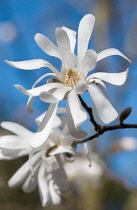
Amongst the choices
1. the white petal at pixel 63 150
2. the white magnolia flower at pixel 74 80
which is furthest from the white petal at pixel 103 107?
the white petal at pixel 63 150

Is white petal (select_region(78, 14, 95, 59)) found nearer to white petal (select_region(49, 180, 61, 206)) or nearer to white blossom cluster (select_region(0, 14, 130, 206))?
white blossom cluster (select_region(0, 14, 130, 206))

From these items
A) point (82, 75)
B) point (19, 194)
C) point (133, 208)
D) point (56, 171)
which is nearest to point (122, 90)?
point (133, 208)

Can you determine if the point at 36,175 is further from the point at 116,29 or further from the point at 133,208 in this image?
the point at 116,29

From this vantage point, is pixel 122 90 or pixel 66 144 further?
pixel 122 90

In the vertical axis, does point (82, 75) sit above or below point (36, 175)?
above

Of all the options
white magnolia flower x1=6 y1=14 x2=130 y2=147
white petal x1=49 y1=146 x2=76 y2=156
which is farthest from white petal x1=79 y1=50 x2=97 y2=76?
white petal x1=49 y1=146 x2=76 y2=156

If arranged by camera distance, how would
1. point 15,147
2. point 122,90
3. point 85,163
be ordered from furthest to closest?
point 122,90 → point 85,163 → point 15,147
